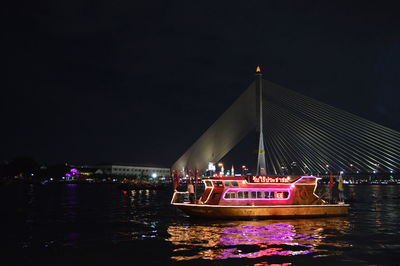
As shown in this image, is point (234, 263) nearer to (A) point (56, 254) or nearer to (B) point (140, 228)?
(A) point (56, 254)

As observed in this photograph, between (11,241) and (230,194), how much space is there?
592 inches

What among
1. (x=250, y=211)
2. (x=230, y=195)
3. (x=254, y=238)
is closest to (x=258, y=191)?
(x=250, y=211)

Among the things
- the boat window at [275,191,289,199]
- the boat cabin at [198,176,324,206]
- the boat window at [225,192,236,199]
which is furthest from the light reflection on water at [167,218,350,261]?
the boat window at [275,191,289,199]

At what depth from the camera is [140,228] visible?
84.5ft

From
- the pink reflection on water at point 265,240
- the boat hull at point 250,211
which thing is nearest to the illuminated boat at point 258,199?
the boat hull at point 250,211

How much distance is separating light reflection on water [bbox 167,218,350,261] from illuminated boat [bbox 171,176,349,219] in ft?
3.35

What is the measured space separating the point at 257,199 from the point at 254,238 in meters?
8.94

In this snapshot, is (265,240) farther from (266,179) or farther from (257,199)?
(266,179)

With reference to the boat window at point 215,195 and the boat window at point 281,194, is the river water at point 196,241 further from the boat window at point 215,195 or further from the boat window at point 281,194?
the boat window at point 281,194

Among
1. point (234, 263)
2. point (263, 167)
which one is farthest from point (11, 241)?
point (263, 167)

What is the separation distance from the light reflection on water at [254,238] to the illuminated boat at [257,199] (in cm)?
102

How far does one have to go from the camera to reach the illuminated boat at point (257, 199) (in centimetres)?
2928

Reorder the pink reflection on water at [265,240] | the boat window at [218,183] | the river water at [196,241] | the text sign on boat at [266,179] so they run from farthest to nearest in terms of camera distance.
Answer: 1. the text sign on boat at [266,179]
2. the boat window at [218,183]
3. the pink reflection on water at [265,240]
4. the river water at [196,241]

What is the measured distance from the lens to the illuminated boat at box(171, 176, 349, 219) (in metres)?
29.3
